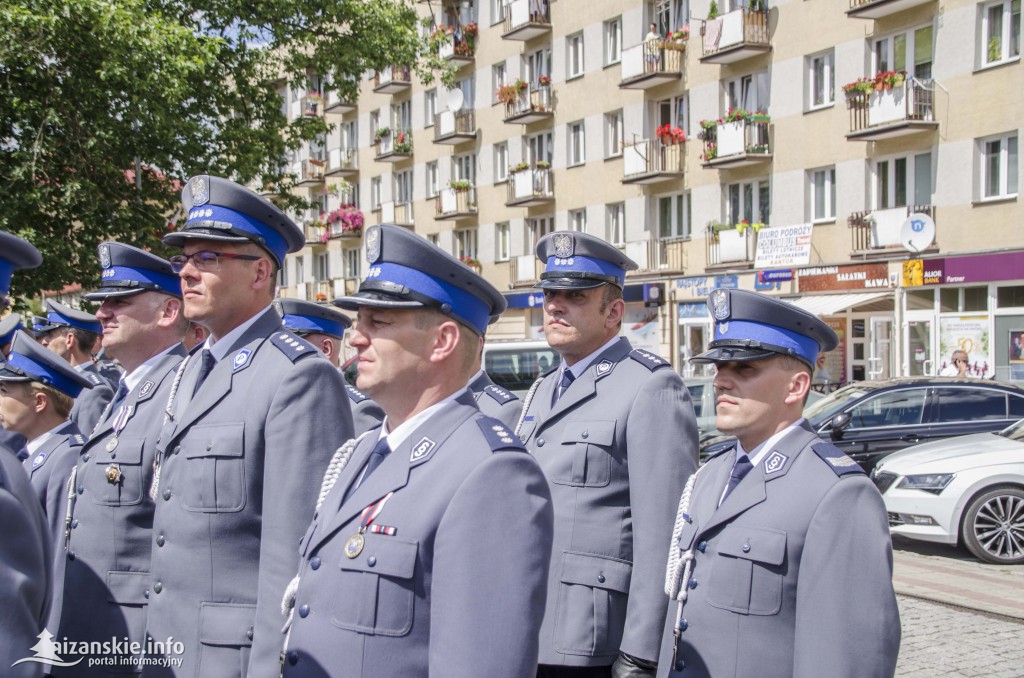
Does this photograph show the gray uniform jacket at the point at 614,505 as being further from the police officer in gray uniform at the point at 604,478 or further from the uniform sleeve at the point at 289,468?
the uniform sleeve at the point at 289,468

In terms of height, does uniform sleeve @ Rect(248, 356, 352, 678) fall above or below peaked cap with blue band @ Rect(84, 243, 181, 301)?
below

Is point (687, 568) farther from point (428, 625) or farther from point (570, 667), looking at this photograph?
point (428, 625)

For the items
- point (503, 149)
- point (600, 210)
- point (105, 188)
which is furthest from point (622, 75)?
point (105, 188)

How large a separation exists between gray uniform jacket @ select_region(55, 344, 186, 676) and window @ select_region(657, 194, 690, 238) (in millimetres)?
29532

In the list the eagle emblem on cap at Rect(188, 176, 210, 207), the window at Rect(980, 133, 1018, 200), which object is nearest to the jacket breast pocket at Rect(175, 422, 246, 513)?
the eagle emblem on cap at Rect(188, 176, 210, 207)

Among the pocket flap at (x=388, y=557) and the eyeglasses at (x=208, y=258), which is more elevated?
the eyeglasses at (x=208, y=258)

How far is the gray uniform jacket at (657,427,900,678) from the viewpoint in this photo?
9.99 feet

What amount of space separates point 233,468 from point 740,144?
2757 cm

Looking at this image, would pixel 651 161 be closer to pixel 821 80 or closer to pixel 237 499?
pixel 821 80

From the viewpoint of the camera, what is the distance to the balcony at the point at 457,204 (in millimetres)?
41812

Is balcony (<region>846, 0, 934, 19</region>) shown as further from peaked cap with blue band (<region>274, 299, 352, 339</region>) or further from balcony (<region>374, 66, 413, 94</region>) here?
balcony (<region>374, 66, 413, 94</region>)

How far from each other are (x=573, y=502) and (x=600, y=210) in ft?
105

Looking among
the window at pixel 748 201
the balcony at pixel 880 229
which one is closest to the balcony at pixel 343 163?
the window at pixel 748 201

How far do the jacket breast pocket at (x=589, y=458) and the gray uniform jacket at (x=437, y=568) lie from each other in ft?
4.95
